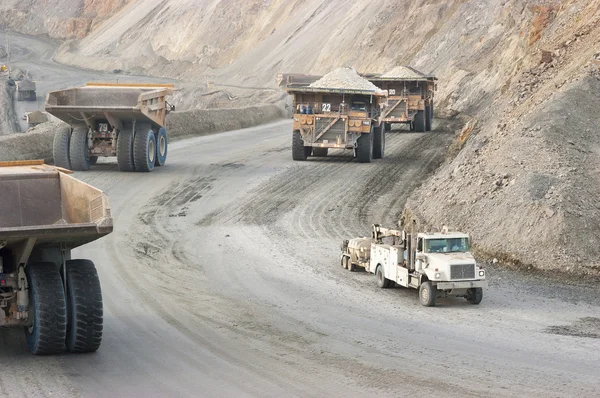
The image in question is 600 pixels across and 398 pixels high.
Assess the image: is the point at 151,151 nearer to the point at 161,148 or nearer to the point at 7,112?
the point at 161,148

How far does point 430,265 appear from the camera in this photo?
48.9 feet

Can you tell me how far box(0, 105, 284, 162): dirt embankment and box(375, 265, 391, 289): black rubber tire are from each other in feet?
49.9

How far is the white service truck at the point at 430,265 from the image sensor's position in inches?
578

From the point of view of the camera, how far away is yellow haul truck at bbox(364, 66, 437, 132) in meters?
39.6

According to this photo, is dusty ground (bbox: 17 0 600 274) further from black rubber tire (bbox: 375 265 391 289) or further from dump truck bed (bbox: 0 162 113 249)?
dump truck bed (bbox: 0 162 113 249)

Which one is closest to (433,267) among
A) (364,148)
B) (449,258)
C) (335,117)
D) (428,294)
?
(449,258)

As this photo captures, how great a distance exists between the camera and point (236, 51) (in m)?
78.0

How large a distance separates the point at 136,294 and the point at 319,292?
2956mm

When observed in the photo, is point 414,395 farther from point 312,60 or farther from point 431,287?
point 312,60

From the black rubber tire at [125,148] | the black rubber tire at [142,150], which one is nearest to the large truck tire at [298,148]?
the black rubber tire at [142,150]

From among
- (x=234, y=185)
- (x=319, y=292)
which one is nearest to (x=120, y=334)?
(x=319, y=292)

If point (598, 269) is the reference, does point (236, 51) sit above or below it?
above

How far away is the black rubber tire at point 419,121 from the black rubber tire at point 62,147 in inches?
634

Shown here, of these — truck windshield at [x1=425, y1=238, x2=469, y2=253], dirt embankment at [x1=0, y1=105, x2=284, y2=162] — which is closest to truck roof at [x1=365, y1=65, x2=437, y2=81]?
dirt embankment at [x1=0, y1=105, x2=284, y2=162]
